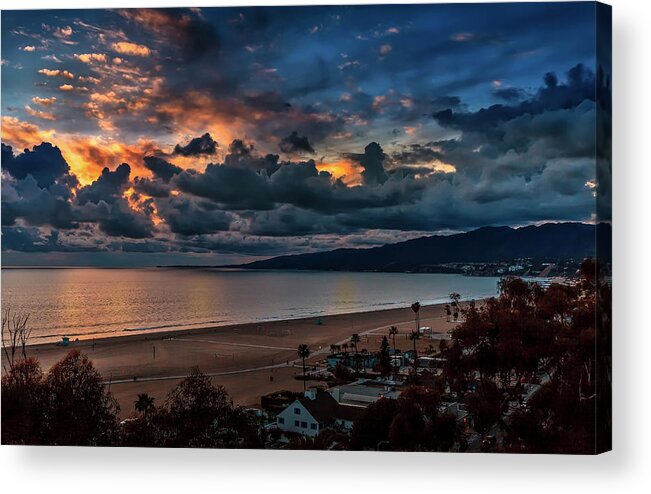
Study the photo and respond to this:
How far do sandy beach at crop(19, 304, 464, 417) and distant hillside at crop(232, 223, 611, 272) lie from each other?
351 mm

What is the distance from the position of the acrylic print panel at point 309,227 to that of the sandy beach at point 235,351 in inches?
0.6

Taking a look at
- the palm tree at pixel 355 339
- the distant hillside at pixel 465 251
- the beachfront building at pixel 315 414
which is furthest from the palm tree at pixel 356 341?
the distant hillside at pixel 465 251

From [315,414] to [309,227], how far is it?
4.20 feet

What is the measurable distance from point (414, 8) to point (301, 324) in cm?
224

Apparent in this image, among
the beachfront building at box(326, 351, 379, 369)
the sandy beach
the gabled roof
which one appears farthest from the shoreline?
the gabled roof

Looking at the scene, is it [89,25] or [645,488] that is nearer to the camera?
[645,488]

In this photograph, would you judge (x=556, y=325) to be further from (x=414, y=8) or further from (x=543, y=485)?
(x=414, y=8)

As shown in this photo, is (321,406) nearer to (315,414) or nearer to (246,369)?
(315,414)

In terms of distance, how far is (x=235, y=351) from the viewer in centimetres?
485

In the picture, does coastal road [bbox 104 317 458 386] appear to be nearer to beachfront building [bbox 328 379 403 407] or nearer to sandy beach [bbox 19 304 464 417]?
sandy beach [bbox 19 304 464 417]

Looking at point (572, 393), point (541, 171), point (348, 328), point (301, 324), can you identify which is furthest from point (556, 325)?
point (301, 324)

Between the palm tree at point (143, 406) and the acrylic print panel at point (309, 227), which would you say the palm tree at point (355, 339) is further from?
the palm tree at point (143, 406)

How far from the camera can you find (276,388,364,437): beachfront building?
4.70 meters

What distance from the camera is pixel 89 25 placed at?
4.89 metres
